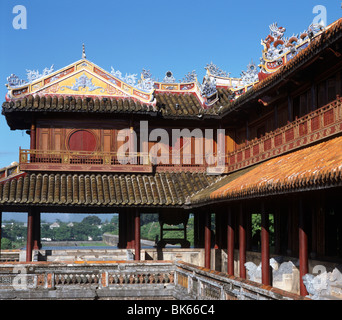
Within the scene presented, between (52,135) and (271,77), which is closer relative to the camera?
(271,77)

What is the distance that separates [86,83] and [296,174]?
13.8 metres

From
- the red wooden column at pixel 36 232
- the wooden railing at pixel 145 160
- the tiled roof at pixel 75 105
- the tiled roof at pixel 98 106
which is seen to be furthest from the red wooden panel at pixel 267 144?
the red wooden column at pixel 36 232

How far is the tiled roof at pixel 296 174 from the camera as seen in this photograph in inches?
454

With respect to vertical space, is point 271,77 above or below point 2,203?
above

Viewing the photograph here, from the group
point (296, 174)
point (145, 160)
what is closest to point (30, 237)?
point (145, 160)

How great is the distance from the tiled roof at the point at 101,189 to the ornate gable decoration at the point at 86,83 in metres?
3.55

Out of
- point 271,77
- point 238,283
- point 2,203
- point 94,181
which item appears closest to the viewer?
point 238,283

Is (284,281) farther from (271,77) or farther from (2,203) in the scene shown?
(2,203)

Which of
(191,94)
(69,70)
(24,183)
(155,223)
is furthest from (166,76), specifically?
(155,223)

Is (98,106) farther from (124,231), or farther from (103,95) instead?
(124,231)

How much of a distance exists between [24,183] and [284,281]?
1112cm

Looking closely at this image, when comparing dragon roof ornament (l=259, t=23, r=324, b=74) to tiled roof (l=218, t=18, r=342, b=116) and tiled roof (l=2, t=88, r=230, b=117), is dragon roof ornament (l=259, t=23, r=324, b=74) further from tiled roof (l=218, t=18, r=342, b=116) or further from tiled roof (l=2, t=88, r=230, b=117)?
tiled roof (l=2, t=88, r=230, b=117)

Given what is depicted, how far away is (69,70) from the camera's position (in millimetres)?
24547

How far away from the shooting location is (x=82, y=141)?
81.1 feet
